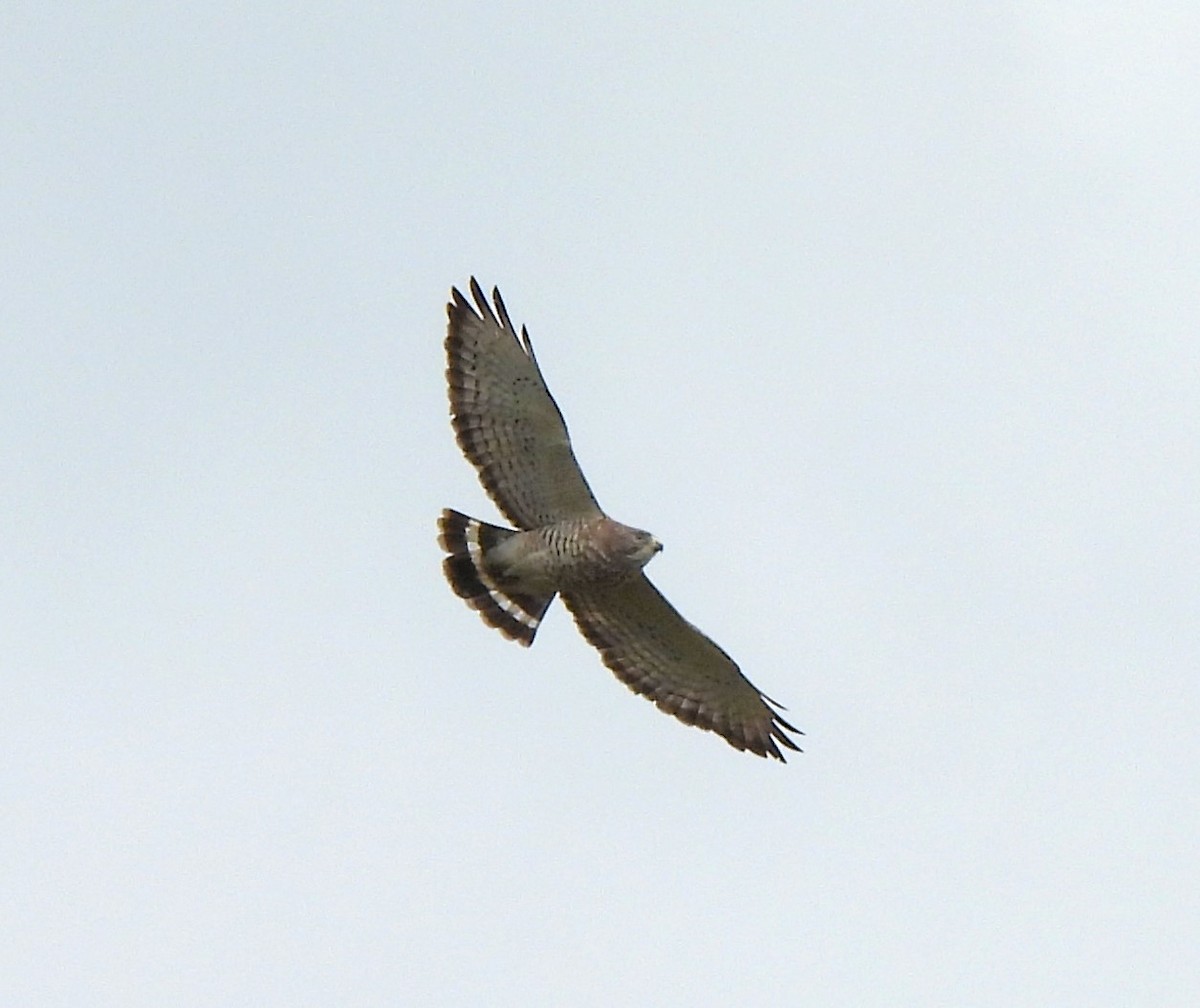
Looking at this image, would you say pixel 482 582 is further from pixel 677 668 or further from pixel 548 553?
pixel 677 668

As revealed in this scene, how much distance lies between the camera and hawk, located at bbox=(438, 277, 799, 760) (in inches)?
776

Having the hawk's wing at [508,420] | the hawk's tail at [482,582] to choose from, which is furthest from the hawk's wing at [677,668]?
the hawk's wing at [508,420]

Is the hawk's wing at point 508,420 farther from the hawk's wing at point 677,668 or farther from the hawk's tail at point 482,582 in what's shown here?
the hawk's wing at point 677,668

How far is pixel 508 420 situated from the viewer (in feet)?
65.0

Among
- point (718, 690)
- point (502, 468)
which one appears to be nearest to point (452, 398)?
point (502, 468)

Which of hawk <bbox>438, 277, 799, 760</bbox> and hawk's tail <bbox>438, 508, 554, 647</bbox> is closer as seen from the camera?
hawk <bbox>438, 277, 799, 760</bbox>

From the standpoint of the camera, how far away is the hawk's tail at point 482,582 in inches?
804

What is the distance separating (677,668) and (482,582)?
1852mm

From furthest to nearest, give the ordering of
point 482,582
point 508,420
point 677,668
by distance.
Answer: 1. point 677,668
2. point 482,582
3. point 508,420

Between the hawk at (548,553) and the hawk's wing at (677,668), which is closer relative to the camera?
the hawk at (548,553)

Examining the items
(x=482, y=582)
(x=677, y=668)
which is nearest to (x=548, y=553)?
(x=482, y=582)

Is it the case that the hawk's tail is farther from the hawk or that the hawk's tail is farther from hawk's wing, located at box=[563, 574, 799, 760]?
hawk's wing, located at box=[563, 574, 799, 760]

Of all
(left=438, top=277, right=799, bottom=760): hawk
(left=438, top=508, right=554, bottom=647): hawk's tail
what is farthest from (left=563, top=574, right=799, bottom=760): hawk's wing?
(left=438, top=508, right=554, bottom=647): hawk's tail

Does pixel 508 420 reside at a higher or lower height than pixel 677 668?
higher
